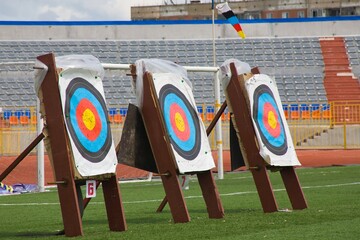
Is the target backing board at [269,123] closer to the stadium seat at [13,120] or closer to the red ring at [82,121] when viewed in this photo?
the red ring at [82,121]

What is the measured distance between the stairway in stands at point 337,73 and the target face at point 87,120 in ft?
108

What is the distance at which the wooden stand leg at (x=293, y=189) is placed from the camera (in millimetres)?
11359

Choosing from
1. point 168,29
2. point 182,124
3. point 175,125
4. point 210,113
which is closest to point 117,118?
point 210,113

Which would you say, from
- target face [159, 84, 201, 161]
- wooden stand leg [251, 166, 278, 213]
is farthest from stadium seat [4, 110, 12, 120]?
target face [159, 84, 201, 161]

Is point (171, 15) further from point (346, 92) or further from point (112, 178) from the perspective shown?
point (112, 178)

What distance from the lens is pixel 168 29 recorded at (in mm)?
47938

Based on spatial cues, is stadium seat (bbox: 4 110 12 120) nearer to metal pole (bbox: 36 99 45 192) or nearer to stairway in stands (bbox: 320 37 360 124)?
stairway in stands (bbox: 320 37 360 124)

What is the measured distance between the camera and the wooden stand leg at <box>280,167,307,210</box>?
1136 centimetres

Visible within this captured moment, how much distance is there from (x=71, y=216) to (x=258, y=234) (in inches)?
60.9

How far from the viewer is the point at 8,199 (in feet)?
52.4

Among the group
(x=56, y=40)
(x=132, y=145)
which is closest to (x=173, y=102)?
(x=132, y=145)

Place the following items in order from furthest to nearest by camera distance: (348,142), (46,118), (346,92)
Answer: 1. (346,92)
2. (348,142)
3. (46,118)

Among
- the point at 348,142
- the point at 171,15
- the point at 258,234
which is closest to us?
the point at 258,234

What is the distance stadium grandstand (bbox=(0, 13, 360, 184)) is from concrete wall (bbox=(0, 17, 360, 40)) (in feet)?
0.14
